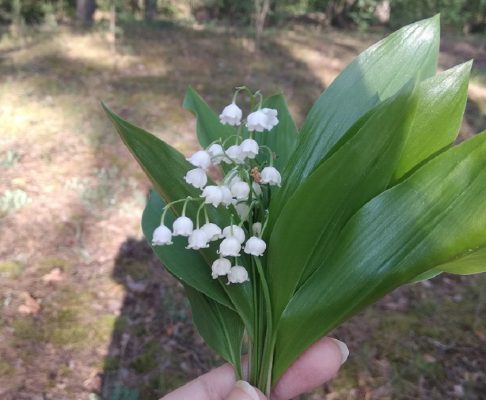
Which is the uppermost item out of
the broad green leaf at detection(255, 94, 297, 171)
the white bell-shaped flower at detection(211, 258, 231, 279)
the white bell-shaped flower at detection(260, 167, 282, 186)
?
the white bell-shaped flower at detection(260, 167, 282, 186)

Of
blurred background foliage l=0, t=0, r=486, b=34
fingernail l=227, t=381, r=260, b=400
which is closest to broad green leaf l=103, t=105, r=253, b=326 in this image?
fingernail l=227, t=381, r=260, b=400

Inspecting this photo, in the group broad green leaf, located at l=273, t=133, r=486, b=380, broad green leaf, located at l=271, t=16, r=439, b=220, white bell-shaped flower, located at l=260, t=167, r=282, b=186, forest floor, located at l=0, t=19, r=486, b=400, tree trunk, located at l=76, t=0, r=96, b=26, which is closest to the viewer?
broad green leaf, located at l=273, t=133, r=486, b=380

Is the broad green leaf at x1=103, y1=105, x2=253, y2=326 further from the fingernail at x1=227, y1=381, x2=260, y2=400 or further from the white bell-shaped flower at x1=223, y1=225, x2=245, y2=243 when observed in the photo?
the fingernail at x1=227, y1=381, x2=260, y2=400

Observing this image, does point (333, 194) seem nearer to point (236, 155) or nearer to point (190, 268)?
point (236, 155)

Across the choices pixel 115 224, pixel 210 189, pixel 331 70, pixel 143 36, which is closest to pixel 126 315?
pixel 115 224

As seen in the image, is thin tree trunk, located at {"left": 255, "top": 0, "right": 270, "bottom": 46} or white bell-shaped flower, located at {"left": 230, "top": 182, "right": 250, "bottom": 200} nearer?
white bell-shaped flower, located at {"left": 230, "top": 182, "right": 250, "bottom": 200}

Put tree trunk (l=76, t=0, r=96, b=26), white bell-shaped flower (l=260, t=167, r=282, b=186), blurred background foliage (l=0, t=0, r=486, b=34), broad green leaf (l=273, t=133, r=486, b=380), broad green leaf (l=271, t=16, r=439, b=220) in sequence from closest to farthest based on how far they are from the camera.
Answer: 1. broad green leaf (l=273, t=133, r=486, b=380)
2. white bell-shaped flower (l=260, t=167, r=282, b=186)
3. broad green leaf (l=271, t=16, r=439, b=220)
4. tree trunk (l=76, t=0, r=96, b=26)
5. blurred background foliage (l=0, t=0, r=486, b=34)

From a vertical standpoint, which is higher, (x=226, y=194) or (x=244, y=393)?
(x=226, y=194)

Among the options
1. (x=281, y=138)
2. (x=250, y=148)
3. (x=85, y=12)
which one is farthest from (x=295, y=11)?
(x=250, y=148)

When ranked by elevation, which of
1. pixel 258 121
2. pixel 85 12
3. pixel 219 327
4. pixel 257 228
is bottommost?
pixel 85 12
